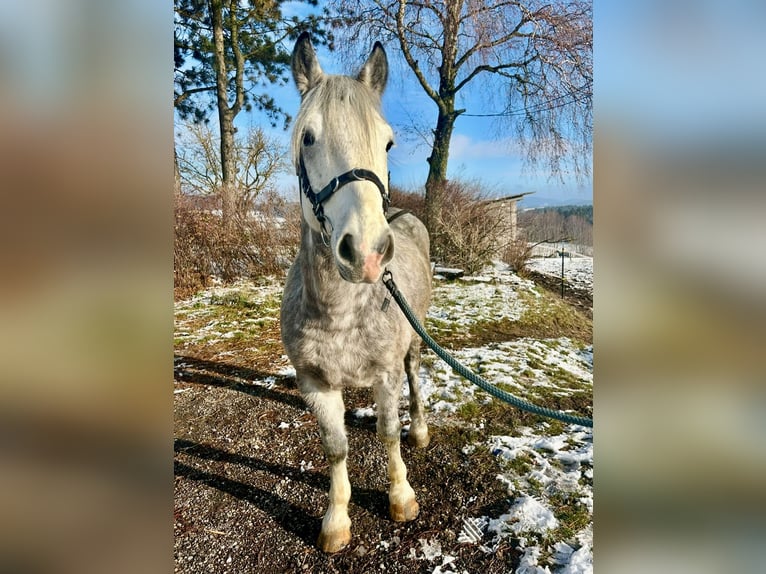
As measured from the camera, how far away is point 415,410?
307 centimetres

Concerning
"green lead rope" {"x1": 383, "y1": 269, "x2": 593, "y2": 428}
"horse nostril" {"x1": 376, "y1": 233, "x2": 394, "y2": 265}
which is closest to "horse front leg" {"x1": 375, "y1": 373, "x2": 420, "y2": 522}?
"green lead rope" {"x1": 383, "y1": 269, "x2": 593, "y2": 428}

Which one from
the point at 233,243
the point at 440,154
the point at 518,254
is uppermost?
the point at 440,154

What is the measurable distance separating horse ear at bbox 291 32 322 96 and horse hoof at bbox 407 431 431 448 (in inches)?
99.8

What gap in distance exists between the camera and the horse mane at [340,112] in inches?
58.6

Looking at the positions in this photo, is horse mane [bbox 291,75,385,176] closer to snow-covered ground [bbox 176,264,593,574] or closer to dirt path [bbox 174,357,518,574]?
snow-covered ground [bbox 176,264,593,574]

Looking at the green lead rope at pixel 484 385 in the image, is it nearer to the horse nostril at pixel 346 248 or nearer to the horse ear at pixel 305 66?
the horse nostril at pixel 346 248

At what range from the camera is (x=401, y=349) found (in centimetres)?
222

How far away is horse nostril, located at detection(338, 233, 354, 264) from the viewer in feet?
4.33

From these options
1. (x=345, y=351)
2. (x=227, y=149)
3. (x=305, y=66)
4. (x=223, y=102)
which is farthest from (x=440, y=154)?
(x=345, y=351)

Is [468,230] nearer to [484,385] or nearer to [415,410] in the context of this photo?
[415,410]

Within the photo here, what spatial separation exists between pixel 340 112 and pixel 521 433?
2.75m
